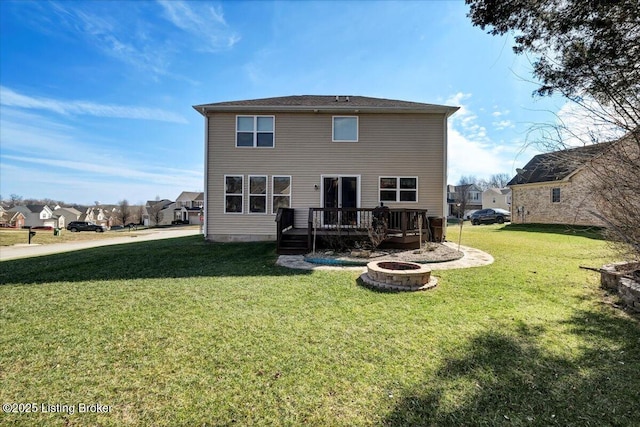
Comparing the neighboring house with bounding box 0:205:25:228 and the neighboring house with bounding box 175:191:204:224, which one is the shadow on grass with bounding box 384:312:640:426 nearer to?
the neighboring house with bounding box 175:191:204:224

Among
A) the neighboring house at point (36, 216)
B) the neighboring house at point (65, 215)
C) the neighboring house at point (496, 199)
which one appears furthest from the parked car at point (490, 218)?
the neighboring house at point (65, 215)

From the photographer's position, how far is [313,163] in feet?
36.2

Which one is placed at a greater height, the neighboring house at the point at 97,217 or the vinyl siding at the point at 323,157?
the vinyl siding at the point at 323,157

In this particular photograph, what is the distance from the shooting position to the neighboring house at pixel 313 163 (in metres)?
11.0

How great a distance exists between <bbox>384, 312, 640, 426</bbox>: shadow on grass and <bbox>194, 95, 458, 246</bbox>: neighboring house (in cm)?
806

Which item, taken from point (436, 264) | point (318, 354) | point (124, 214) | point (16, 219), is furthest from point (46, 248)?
point (124, 214)

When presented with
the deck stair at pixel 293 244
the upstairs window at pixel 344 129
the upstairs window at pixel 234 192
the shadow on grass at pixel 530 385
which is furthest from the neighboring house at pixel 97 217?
the shadow on grass at pixel 530 385

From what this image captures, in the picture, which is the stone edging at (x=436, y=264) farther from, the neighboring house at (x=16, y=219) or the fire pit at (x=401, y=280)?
the neighboring house at (x=16, y=219)

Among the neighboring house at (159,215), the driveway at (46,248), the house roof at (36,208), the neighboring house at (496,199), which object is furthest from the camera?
the neighboring house at (159,215)

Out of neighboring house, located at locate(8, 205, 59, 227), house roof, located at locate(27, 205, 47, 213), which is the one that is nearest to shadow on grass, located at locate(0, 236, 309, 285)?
neighboring house, located at locate(8, 205, 59, 227)

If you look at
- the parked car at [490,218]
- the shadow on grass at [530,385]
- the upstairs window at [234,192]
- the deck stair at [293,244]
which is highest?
the upstairs window at [234,192]

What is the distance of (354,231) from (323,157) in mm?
3628

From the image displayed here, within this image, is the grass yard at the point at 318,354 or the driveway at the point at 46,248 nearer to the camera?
the grass yard at the point at 318,354

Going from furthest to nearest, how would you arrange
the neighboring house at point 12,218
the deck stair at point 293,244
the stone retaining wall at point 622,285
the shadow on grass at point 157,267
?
the neighboring house at point 12,218 < the deck stair at point 293,244 < the shadow on grass at point 157,267 < the stone retaining wall at point 622,285
